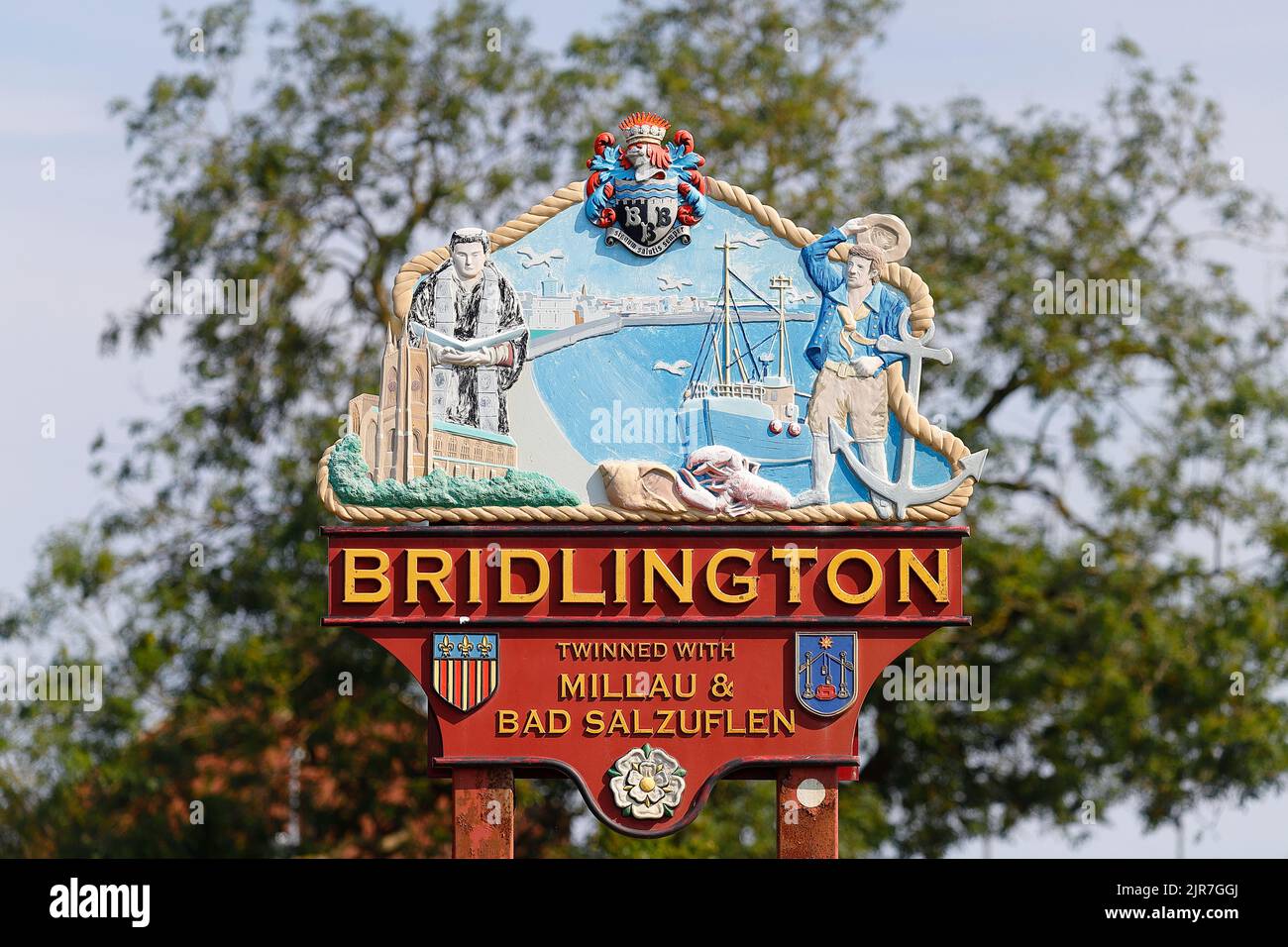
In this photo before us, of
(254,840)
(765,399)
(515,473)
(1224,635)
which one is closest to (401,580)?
(515,473)

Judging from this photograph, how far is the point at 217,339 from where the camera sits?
2388 centimetres

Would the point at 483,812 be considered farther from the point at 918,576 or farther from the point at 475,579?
the point at 918,576

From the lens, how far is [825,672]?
46.3 feet

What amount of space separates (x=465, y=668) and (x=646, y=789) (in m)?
1.46

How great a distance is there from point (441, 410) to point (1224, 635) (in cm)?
1158

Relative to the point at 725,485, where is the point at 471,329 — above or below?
above

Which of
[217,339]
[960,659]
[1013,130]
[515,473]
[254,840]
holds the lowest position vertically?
[254,840]

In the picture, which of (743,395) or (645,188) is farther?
(645,188)

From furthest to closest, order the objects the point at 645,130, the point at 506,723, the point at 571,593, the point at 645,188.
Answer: the point at 645,130, the point at 645,188, the point at 571,593, the point at 506,723

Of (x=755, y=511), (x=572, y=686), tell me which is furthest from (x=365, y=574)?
(x=755, y=511)

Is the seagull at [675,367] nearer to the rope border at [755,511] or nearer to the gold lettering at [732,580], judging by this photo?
the rope border at [755,511]

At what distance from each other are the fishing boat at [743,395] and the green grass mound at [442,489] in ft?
3.38

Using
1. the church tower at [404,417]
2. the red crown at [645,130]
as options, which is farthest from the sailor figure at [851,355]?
the church tower at [404,417]

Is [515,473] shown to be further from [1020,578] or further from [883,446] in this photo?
[1020,578]
